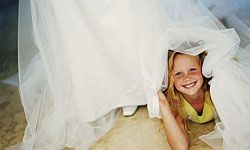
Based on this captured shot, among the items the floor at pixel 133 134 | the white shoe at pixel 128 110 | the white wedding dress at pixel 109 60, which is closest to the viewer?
the white wedding dress at pixel 109 60

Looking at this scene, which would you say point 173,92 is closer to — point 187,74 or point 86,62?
point 187,74

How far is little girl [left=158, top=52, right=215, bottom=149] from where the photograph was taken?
3.99 feet

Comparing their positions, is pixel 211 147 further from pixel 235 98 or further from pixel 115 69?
pixel 115 69

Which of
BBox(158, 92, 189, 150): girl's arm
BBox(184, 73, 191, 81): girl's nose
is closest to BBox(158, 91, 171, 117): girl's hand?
BBox(158, 92, 189, 150): girl's arm

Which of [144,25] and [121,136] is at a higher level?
[144,25]

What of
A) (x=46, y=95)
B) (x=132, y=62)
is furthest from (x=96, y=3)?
(x=46, y=95)

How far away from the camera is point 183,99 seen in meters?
1.30

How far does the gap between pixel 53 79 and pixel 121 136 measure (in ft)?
1.13

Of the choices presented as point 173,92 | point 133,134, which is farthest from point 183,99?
point 133,134

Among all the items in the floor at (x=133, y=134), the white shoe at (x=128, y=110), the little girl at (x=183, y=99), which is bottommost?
the floor at (x=133, y=134)

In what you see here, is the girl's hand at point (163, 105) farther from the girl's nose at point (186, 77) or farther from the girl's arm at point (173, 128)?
the girl's nose at point (186, 77)

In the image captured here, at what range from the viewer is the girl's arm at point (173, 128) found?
1190 millimetres

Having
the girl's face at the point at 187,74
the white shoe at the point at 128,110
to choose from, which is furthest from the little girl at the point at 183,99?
the white shoe at the point at 128,110

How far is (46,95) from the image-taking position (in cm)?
141
